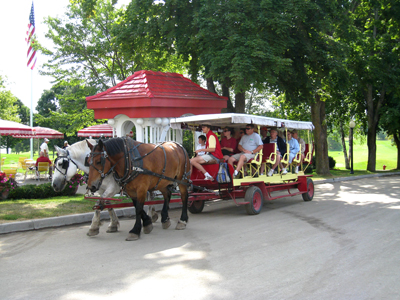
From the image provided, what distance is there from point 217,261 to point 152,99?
23.8ft

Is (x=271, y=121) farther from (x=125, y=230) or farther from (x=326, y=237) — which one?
(x=125, y=230)

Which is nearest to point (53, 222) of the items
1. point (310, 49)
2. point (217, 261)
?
point (217, 261)

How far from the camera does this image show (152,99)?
12016 millimetres

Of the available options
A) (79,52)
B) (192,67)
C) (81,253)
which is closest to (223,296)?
(81,253)

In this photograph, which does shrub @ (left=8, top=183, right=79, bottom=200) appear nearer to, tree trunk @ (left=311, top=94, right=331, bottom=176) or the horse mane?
the horse mane

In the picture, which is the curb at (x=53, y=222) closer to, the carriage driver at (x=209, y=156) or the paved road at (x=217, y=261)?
Result: the paved road at (x=217, y=261)

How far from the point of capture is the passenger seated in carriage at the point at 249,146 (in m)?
10.1

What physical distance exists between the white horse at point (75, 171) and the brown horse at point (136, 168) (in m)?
0.24

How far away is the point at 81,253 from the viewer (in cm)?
634

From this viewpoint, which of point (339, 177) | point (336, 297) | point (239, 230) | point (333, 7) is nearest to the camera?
point (336, 297)

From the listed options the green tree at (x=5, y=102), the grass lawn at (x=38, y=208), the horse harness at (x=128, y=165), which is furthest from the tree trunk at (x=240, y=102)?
the green tree at (x=5, y=102)

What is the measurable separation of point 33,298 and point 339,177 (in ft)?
64.6

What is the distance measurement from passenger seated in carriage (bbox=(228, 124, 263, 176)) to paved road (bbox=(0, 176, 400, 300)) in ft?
5.55

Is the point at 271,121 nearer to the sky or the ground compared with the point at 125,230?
nearer to the sky
